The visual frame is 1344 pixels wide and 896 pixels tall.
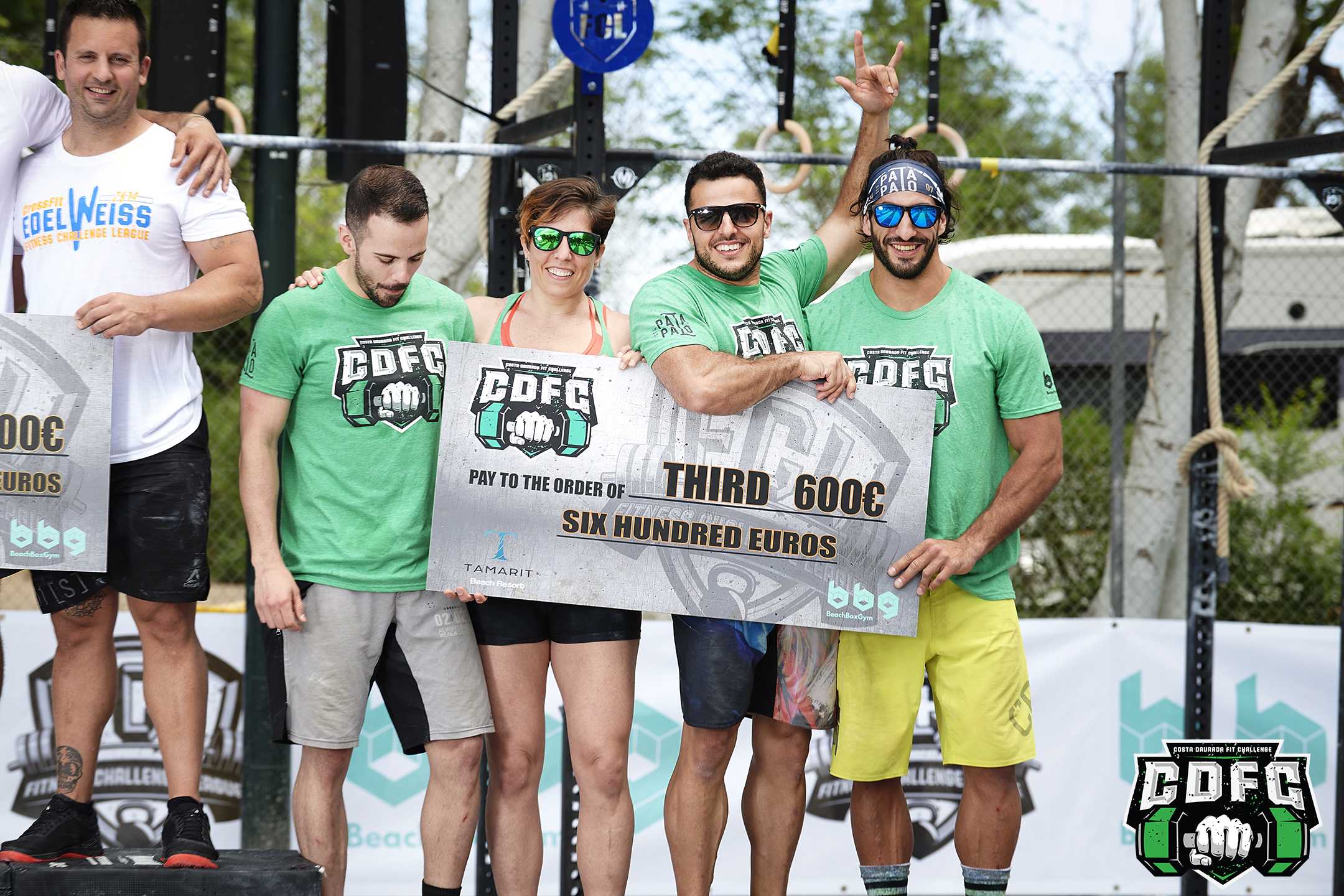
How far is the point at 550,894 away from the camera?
4.71 m

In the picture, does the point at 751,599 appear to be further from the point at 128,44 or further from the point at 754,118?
the point at 754,118

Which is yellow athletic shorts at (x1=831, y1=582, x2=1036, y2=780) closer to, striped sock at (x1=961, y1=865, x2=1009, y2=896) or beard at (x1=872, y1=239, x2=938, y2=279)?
striped sock at (x1=961, y1=865, x2=1009, y2=896)

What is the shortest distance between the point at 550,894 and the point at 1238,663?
275cm

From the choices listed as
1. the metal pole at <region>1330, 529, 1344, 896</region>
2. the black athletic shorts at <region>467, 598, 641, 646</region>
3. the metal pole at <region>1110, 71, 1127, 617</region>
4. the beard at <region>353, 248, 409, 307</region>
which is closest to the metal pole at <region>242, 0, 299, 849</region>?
the beard at <region>353, 248, 409, 307</region>

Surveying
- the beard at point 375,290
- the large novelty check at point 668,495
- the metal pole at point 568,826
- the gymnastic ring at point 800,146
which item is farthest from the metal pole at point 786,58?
the metal pole at point 568,826

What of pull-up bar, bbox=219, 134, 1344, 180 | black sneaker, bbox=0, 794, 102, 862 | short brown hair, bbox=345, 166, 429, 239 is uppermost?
pull-up bar, bbox=219, 134, 1344, 180

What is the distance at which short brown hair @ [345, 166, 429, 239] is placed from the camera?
3.00m

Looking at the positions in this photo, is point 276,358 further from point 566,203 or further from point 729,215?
point 729,215

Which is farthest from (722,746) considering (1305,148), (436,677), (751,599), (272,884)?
(1305,148)

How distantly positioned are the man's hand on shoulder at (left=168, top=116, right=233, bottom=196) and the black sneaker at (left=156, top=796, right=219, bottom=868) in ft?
4.92

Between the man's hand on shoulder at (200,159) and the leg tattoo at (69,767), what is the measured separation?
1417mm

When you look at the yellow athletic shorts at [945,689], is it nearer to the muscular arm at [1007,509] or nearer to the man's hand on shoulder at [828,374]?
the muscular arm at [1007,509]

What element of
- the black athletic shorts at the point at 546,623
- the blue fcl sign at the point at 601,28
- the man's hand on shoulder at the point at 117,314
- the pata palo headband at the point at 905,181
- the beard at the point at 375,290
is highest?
the blue fcl sign at the point at 601,28

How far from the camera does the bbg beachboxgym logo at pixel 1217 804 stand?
3939mm
